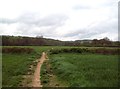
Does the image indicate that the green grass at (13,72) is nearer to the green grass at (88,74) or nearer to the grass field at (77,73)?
the grass field at (77,73)

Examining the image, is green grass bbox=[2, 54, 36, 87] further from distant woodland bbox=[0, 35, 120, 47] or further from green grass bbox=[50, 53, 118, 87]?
distant woodland bbox=[0, 35, 120, 47]

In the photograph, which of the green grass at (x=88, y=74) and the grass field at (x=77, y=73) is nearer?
the green grass at (x=88, y=74)

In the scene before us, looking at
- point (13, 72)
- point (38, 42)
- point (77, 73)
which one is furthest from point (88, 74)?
point (38, 42)

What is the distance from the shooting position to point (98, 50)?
69.4 metres

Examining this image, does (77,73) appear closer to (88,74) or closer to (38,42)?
(88,74)

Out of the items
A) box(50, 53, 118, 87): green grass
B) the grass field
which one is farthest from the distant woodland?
box(50, 53, 118, 87): green grass

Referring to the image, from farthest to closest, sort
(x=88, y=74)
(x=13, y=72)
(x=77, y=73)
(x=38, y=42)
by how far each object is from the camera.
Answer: (x=38, y=42) → (x=13, y=72) → (x=77, y=73) → (x=88, y=74)

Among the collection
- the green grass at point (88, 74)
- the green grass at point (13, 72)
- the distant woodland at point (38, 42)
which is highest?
the distant woodland at point (38, 42)

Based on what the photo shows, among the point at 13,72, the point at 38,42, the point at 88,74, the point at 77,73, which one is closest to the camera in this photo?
the point at 88,74

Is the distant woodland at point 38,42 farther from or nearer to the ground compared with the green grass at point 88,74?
farther from the ground

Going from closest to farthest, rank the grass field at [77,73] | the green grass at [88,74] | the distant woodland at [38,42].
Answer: the green grass at [88,74], the grass field at [77,73], the distant woodland at [38,42]

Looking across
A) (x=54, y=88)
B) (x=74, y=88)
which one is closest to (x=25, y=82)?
(x=54, y=88)

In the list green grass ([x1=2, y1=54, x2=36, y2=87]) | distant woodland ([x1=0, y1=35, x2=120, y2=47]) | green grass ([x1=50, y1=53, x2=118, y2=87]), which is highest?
distant woodland ([x1=0, y1=35, x2=120, y2=47])

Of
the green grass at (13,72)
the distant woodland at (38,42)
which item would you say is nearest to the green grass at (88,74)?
the green grass at (13,72)
